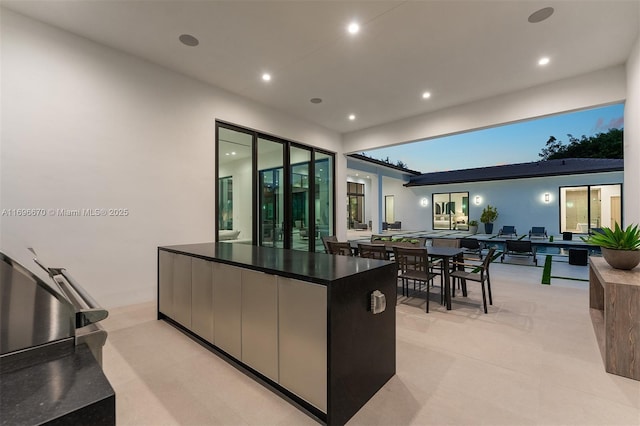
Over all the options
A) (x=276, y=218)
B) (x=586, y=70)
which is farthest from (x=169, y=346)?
(x=586, y=70)

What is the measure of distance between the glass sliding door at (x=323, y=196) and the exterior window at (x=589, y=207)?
1028cm

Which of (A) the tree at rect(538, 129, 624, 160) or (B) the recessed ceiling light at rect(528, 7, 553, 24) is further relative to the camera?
(A) the tree at rect(538, 129, 624, 160)

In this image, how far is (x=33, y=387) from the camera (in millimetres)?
606

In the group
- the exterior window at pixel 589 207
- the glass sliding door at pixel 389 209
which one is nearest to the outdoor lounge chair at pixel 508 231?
the exterior window at pixel 589 207

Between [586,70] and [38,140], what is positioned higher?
[586,70]

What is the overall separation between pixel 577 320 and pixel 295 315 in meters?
3.71

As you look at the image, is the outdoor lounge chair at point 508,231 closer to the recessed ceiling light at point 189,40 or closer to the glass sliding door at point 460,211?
the glass sliding door at point 460,211

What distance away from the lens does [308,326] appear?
178 centimetres

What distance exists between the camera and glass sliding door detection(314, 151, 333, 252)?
7457 mm

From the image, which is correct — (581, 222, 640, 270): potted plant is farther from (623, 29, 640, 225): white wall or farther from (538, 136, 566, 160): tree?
(538, 136, 566, 160): tree

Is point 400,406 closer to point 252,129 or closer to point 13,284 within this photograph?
point 13,284

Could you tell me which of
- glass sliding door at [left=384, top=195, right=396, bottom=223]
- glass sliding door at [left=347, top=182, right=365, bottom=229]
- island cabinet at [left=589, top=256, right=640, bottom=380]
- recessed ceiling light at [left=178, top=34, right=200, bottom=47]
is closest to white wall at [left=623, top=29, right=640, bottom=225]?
island cabinet at [left=589, top=256, right=640, bottom=380]

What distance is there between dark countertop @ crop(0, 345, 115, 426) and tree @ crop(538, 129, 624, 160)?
2261cm

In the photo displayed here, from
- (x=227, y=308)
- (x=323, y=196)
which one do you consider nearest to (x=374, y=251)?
(x=227, y=308)
